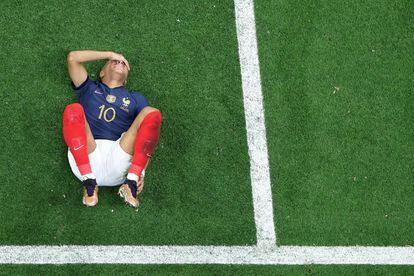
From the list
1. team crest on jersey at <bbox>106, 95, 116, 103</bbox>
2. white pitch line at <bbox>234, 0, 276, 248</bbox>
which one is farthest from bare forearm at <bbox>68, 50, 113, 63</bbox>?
white pitch line at <bbox>234, 0, 276, 248</bbox>

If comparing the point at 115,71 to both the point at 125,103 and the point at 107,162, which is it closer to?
the point at 125,103

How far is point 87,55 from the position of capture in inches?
222

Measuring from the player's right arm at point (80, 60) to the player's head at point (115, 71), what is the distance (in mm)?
57

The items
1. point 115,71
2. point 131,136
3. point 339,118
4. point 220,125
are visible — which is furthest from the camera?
point 339,118

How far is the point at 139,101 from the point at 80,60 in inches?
27.3

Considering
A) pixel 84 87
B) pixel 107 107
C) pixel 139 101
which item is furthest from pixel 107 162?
pixel 84 87

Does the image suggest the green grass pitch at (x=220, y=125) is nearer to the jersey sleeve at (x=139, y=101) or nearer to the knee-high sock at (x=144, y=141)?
the jersey sleeve at (x=139, y=101)

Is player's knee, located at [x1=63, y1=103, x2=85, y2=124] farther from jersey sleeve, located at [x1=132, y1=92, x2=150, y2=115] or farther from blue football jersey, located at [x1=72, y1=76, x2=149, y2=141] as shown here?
jersey sleeve, located at [x1=132, y1=92, x2=150, y2=115]

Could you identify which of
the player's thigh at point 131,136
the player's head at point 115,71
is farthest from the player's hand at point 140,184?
the player's head at point 115,71

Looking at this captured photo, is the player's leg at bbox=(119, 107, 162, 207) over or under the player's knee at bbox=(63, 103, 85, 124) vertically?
under

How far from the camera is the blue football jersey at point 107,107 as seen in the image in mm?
5516

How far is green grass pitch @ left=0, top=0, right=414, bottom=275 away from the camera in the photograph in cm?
555

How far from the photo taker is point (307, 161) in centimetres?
588

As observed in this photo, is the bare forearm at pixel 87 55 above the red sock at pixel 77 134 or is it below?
above
